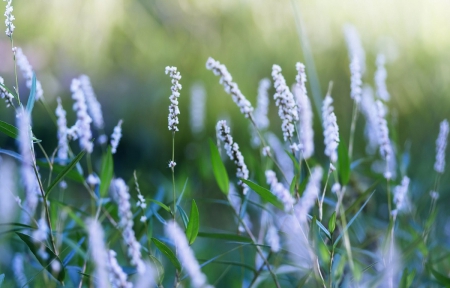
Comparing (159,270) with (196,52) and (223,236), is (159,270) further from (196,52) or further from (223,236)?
(196,52)

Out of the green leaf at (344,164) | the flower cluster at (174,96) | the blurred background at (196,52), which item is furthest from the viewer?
the blurred background at (196,52)

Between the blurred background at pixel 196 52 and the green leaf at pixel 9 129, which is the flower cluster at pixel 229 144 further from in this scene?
the blurred background at pixel 196 52

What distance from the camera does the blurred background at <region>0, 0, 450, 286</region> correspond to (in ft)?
4.01

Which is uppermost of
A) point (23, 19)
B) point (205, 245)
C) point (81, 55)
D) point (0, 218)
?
point (23, 19)

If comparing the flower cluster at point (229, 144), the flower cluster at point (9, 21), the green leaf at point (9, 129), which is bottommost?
the flower cluster at point (229, 144)

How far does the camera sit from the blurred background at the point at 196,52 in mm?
1222

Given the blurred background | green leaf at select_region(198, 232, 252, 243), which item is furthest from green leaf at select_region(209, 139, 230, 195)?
the blurred background

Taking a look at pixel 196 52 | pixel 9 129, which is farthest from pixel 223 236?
pixel 196 52

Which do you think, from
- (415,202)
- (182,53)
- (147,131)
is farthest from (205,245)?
(182,53)

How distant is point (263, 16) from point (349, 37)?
3.53 ft

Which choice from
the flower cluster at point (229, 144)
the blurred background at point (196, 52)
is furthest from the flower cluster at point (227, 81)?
the blurred background at point (196, 52)

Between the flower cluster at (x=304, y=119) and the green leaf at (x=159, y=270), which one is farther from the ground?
the flower cluster at (x=304, y=119)

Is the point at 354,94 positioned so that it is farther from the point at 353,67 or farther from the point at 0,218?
the point at 0,218

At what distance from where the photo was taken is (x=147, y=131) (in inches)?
51.5
